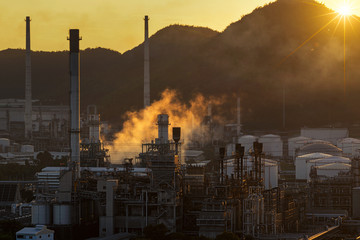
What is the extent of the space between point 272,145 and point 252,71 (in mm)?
43385

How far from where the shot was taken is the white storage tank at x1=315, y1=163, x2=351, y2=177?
79.8 m

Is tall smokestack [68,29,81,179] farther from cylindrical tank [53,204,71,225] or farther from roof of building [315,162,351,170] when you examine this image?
roof of building [315,162,351,170]

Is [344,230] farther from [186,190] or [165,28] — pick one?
[165,28]

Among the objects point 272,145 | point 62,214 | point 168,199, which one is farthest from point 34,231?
point 272,145

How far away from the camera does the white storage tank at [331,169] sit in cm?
7981

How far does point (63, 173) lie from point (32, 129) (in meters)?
76.2

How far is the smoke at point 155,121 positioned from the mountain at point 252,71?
840cm

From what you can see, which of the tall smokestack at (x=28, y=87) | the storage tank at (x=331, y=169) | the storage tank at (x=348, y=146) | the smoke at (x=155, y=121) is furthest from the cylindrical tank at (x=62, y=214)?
the tall smokestack at (x=28, y=87)

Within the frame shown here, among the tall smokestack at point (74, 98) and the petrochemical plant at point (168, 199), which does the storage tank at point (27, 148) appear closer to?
the petrochemical plant at point (168, 199)

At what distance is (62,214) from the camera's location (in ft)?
168

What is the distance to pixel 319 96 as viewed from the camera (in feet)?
491

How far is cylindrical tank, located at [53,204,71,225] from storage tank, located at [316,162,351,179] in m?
33.2

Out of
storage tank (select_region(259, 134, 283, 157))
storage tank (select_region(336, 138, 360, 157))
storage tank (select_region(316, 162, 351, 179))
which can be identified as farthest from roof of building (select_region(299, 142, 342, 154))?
storage tank (select_region(316, 162, 351, 179))

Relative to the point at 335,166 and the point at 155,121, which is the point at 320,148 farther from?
the point at 155,121
